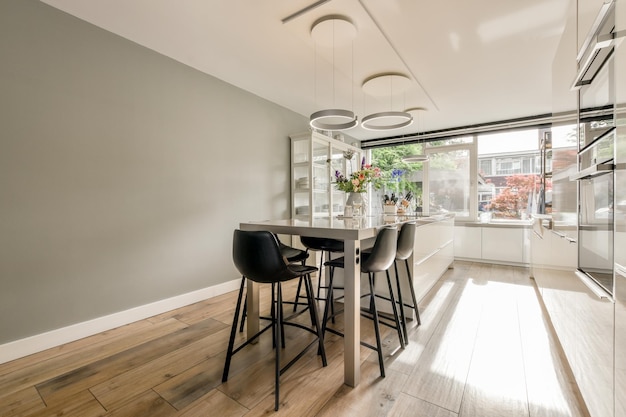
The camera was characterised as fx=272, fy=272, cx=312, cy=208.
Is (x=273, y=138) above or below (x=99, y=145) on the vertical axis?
above

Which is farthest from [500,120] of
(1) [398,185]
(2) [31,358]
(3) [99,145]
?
(2) [31,358]

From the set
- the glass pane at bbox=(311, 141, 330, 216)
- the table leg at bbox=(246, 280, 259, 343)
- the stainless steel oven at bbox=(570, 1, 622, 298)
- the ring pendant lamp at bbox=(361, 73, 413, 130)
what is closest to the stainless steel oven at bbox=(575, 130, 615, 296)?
the stainless steel oven at bbox=(570, 1, 622, 298)

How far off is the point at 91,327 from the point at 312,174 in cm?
301

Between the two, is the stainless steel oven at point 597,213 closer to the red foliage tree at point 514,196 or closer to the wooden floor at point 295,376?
the wooden floor at point 295,376

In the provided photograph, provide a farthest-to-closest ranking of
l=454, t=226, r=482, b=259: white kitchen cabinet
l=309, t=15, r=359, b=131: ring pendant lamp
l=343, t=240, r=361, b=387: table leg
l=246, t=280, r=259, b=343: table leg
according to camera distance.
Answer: l=454, t=226, r=482, b=259: white kitchen cabinet → l=309, t=15, r=359, b=131: ring pendant lamp → l=246, t=280, r=259, b=343: table leg → l=343, t=240, r=361, b=387: table leg

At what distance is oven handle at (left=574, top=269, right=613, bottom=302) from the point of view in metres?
1.12

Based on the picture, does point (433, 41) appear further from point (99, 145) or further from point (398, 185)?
point (398, 185)

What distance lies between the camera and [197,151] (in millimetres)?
2994

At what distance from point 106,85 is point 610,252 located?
342cm

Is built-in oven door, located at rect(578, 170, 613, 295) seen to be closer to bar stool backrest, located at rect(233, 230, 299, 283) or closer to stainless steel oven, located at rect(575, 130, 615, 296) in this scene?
stainless steel oven, located at rect(575, 130, 615, 296)

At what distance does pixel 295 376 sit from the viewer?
5.43 feet

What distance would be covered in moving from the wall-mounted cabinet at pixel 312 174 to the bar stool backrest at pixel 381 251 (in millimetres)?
2298

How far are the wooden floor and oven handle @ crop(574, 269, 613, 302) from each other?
0.67 meters

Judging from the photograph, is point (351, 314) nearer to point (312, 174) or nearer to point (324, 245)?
point (324, 245)
